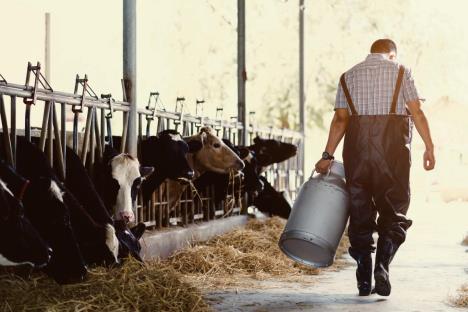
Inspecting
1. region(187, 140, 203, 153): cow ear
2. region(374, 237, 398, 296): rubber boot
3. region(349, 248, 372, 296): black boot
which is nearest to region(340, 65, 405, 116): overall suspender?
region(374, 237, 398, 296): rubber boot

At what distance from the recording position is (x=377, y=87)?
6.85 m

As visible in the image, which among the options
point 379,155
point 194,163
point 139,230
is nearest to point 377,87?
point 379,155

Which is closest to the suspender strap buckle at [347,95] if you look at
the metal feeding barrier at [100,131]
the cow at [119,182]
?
the cow at [119,182]

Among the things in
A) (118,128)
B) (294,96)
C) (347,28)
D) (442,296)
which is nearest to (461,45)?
(347,28)

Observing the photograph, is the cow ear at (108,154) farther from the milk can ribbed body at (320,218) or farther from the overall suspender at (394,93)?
the overall suspender at (394,93)

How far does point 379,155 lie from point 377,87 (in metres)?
0.51

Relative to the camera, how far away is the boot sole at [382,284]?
22.0ft

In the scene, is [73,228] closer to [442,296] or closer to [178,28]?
[442,296]

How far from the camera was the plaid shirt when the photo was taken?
6809 millimetres

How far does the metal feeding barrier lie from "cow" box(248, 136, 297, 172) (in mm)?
430

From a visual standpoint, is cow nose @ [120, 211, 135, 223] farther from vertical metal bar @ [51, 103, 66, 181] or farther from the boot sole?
the boot sole

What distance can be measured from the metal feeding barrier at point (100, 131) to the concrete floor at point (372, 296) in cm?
167

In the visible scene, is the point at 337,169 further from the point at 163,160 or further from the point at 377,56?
the point at 163,160

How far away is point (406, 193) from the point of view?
6.83 meters
